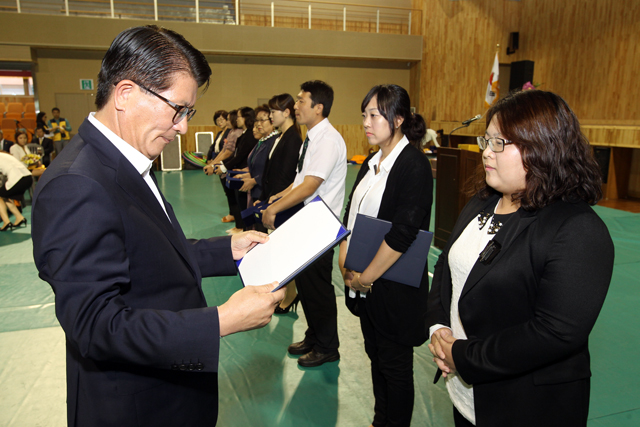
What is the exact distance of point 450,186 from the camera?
16.5ft

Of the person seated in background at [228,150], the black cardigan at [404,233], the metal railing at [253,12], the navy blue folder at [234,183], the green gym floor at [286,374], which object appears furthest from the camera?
the metal railing at [253,12]

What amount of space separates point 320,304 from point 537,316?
182cm

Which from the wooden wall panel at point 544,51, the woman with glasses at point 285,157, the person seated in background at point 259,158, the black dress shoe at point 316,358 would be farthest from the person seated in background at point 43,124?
the wooden wall panel at point 544,51

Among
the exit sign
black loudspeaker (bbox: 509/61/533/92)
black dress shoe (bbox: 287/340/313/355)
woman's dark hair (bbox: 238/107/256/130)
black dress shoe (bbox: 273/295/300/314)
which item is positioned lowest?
black dress shoe (bbox: 273/295/300/314)

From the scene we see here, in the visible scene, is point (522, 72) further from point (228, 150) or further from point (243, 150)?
point (243, 150)

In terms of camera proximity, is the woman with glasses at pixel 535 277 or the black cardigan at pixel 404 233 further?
the black cardigan at pixel 404 233

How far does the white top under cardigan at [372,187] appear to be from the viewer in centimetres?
201

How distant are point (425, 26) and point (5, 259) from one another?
46.0 feet

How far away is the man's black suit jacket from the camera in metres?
0.86

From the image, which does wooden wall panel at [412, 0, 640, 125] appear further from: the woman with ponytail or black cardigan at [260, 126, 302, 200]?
the woman with ponytail

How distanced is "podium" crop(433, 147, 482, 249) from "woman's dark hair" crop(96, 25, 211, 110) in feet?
12.9

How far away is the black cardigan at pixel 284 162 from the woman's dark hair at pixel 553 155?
8.29 feet

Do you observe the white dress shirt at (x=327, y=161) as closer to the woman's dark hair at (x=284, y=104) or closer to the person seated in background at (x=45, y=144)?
the woman's dark hair at (x=284, y=104)

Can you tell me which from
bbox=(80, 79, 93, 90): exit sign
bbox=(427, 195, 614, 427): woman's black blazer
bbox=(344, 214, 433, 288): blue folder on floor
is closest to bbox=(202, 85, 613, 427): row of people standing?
bbox=(427, 195, 614, 427): woman's black blazer
